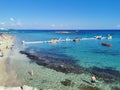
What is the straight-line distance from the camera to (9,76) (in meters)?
27.9

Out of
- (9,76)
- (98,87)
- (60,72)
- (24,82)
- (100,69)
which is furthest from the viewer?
(100,69)

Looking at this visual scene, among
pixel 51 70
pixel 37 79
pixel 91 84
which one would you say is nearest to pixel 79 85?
pixel 91 84

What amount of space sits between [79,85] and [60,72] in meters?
6.50

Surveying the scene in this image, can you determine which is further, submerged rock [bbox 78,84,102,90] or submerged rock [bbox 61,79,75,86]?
submerged rock [bbox 61,79,75,86]

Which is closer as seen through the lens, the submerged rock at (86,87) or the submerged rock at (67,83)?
the submerged rock at (86,87)

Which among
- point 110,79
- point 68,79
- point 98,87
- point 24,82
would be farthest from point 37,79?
point 110,79

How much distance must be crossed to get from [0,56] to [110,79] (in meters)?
25.3

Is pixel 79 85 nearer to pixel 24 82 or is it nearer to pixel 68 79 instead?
pixel 68 79

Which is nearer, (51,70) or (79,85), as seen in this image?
(79,85)

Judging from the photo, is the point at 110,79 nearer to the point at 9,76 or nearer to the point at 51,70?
the point at 51,70

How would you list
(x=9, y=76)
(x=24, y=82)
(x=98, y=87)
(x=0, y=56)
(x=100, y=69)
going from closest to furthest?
(x=98, y=87), (x=24, y=82), (x=9, y=76), (x=100, y=69), (x=0, y=56)

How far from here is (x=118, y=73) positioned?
29.5 metres

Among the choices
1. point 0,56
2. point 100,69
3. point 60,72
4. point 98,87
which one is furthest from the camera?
point 0,56

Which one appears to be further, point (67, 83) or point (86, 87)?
point (67, 83)
